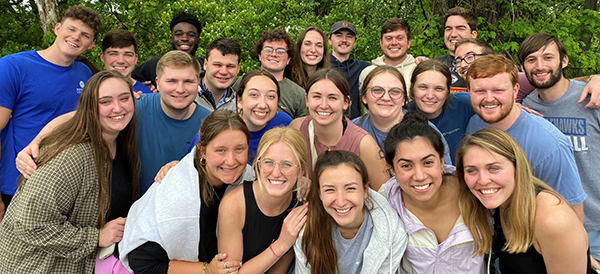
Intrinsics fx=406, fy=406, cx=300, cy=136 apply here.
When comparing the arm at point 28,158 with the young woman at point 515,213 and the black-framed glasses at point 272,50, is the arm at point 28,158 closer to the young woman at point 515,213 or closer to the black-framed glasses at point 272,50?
the black-framed glasses at point 272,50

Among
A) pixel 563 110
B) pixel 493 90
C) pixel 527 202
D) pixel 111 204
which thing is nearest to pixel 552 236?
pixel 527 202

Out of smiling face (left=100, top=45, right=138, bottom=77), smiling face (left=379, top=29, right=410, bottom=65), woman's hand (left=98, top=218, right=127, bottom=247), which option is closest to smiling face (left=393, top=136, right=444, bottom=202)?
woman's hand (left=98, top=218, right=127, bottom=247)

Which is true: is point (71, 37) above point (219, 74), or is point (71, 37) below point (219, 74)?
above

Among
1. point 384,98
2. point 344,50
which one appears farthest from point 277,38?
point 384,98

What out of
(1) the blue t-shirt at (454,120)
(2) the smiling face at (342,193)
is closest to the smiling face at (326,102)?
(2) the smiling face at (342,193)

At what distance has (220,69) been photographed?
199 inches

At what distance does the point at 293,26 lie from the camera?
23.3 feet

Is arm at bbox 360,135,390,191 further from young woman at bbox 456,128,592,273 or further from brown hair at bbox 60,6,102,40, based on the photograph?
brown hair at bbox 60,6,102,40

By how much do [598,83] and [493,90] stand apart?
1.28 meters

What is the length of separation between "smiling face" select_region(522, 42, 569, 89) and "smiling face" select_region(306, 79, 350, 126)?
6.84 feet

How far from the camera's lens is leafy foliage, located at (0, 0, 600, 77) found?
677cm

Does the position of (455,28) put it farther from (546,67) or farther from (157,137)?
(157,137)

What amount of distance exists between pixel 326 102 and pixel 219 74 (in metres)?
1.77

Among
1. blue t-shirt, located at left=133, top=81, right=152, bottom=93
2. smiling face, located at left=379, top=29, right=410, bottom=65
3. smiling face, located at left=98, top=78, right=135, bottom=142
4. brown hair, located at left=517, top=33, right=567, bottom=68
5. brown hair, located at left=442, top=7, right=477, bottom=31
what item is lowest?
smiling face, located at left=98, top=78, right=135, bottom=142
